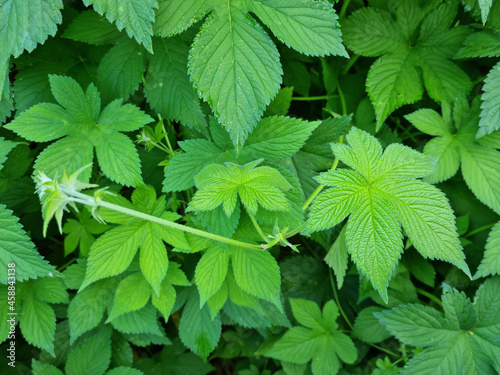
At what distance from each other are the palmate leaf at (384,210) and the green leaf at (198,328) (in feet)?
2.68

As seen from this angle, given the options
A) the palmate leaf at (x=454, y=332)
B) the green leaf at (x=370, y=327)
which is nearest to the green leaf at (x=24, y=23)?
the palmate leaf at (x=454, y=332)

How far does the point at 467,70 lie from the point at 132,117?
1.49 m

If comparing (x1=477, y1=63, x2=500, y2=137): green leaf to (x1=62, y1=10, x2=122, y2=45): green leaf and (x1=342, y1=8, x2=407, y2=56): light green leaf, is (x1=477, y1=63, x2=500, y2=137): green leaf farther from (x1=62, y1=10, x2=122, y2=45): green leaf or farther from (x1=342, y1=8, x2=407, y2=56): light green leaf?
(x1=62, y1=10, x2=122, y2=45): green leaf

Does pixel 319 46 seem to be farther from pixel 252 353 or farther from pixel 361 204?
pixel 252 353

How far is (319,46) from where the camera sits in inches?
48.9

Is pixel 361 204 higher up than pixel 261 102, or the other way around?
pixel 261 102

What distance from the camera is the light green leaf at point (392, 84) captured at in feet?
5.19

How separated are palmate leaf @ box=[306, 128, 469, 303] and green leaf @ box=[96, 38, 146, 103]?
80cm

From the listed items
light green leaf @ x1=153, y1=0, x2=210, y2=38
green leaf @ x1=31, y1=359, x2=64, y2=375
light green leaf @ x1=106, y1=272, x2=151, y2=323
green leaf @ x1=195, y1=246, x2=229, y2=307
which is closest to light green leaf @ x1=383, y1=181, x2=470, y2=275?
green leaf @ x1=195, y1=246, x2=229, y2=307

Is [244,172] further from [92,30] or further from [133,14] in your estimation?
[92,30]

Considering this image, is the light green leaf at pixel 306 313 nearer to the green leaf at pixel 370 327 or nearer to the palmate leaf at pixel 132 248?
the green leaf at pixel 370 327

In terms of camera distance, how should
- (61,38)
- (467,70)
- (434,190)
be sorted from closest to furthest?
(434,190)
(61,38)
(467,70)

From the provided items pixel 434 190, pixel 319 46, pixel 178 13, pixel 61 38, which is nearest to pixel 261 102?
pixel 319 46

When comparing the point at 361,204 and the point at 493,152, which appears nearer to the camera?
the point at 361,204
